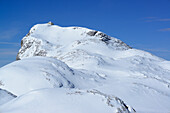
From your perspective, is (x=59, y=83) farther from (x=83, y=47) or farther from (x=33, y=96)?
(x=83, y=47)

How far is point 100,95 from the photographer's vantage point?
5.94m

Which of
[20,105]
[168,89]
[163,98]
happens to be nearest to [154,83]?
[168,89]

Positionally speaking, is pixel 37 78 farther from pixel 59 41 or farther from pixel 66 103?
pixel 59 41

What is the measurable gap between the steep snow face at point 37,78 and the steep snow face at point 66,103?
4.76m

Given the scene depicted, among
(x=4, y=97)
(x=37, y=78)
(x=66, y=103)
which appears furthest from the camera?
(x=37, y=78)

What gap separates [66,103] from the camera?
5.43m

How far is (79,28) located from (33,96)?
48301 millimetres

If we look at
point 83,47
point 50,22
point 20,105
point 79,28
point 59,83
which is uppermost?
point 50,22

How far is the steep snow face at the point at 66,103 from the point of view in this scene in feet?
17.1

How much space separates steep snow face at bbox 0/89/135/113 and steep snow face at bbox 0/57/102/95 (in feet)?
15.6

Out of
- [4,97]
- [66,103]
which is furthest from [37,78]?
[66,103]

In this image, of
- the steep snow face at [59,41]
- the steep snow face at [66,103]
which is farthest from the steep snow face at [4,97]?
the steep snow face at [59,41]

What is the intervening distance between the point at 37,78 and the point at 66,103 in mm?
6388

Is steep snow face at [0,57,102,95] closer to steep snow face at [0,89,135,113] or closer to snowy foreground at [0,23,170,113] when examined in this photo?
snowy foreground at [0,23,170,113]
